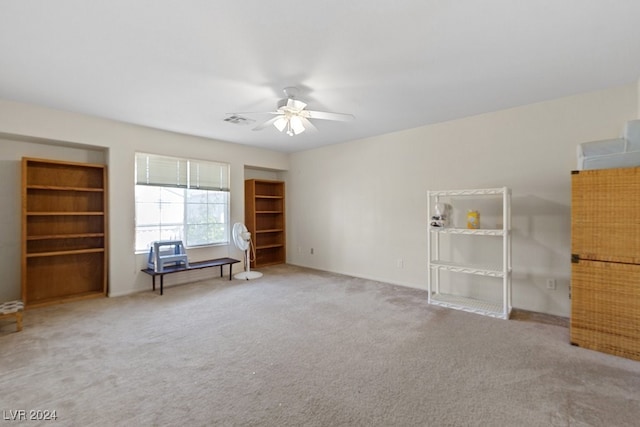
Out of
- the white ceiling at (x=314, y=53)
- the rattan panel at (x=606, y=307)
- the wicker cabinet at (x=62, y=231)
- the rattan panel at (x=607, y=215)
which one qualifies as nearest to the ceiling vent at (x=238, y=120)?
the white ceiling at (x=314, y=53)

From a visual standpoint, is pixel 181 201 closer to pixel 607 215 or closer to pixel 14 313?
pixel 14 313

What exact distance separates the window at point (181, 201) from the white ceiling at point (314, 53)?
115 centimetres

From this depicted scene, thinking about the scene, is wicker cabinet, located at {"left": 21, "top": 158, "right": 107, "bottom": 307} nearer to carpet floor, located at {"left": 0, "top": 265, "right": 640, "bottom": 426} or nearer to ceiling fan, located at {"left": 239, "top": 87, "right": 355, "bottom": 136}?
carpet floor, located at {"left": 0, "top": 265, "right": 640, "bottom": 426}

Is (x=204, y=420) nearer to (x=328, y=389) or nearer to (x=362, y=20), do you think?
(x=328, y=389)

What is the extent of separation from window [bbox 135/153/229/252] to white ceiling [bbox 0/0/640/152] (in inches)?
45.3

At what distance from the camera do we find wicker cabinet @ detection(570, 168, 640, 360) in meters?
2.27

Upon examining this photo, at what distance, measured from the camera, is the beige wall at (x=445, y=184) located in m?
→ 3.12

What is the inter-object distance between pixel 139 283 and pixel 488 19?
496 cm

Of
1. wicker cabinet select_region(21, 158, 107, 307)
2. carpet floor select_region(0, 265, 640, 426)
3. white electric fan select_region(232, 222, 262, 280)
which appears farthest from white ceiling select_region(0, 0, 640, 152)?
carpet floor select_region(0, 265, 640, 426)

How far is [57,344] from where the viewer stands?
252 cm

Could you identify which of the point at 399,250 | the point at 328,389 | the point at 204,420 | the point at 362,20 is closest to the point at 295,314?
the point at 328,389

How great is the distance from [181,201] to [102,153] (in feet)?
4.08

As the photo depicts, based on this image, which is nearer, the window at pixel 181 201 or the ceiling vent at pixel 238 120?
the ceiling vent at pixel 238 120

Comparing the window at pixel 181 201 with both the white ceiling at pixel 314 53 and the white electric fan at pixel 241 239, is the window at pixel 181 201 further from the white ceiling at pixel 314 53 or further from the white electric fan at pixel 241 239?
the white ceiling at pixel 314 53
